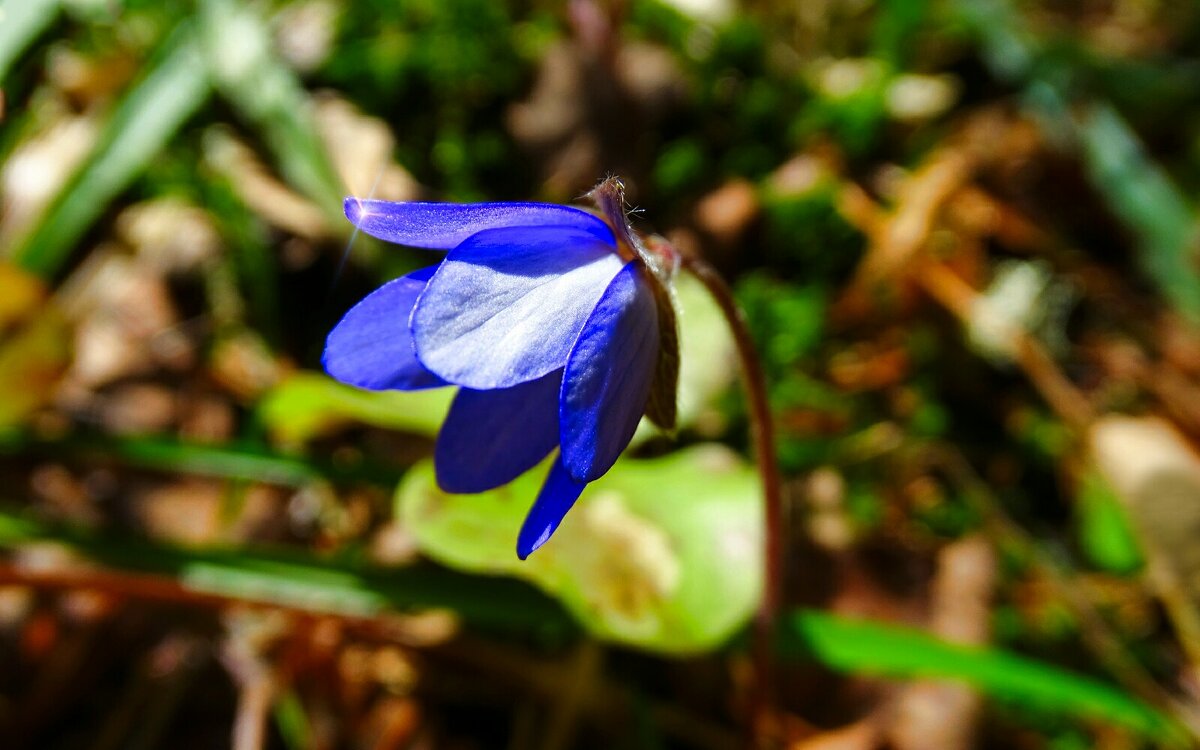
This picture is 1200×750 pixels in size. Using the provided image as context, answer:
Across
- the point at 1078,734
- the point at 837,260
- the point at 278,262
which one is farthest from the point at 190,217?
the point at 1078,734

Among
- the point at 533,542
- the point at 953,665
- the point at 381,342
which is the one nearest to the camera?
the point at 533,542

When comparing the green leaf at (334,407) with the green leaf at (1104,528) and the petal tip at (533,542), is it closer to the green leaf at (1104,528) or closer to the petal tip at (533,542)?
the petal tip at (533,542)

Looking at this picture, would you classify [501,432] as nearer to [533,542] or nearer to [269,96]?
[533,542]

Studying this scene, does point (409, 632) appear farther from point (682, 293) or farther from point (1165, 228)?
point (1165, 228)

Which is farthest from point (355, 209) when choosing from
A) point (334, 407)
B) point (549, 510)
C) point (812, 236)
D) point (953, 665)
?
point (812, 236)

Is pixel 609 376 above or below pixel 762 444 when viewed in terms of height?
above
